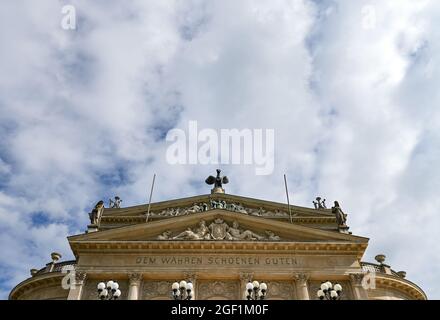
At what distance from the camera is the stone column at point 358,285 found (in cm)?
2423

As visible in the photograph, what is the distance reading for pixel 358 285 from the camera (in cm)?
2448

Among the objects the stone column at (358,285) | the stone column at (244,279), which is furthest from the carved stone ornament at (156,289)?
the stone column at (358,285)

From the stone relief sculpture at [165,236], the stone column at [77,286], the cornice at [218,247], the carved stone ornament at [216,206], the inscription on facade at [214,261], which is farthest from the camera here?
the carved stone ornament at [216,206]

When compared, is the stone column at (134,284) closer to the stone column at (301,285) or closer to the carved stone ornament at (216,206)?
the carved stone ornament at (216,206)

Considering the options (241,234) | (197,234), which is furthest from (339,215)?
(197,234)

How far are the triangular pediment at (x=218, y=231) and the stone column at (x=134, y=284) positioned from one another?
2502mm

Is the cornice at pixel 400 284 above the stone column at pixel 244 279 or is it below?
above

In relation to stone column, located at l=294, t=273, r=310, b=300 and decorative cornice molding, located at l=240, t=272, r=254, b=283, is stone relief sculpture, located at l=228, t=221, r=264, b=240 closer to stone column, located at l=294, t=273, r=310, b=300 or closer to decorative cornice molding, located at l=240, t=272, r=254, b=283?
decorative cornice molding, located at l=240, t=272, r=254, b=283

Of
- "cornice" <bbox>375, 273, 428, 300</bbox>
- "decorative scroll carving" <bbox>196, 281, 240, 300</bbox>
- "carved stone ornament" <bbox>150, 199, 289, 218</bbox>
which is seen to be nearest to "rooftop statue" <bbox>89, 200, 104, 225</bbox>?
"carved stone ornament" <bbox>150, 199, 289, 218</bbox>

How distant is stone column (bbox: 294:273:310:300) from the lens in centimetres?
2397

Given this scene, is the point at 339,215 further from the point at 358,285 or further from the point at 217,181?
the point at 217,181
